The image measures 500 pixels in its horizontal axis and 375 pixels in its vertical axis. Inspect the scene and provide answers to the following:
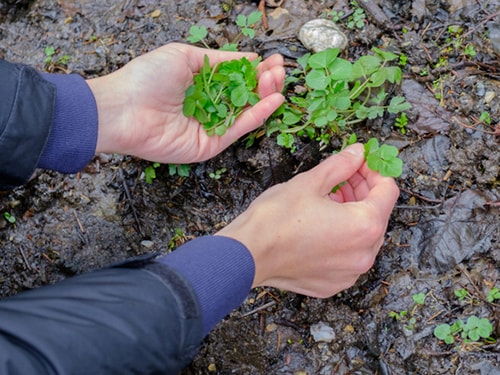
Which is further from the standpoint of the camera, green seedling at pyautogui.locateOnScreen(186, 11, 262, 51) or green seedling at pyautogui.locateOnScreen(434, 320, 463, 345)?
green seedling at pyautogui.locateOnScreen(186, 11, 262, 51)

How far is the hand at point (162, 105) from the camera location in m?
2.78

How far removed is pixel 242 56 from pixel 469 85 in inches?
50.7

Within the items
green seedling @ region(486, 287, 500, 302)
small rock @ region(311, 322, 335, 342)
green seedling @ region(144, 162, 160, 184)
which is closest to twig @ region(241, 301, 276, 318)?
small rock @ region(311, 322, 335, 342)

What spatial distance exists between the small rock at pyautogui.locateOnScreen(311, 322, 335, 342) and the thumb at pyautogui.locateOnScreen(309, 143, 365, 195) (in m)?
0.79

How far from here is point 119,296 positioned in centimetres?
199

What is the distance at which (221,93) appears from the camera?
288cm

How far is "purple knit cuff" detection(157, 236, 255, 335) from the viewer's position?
2.16 meters

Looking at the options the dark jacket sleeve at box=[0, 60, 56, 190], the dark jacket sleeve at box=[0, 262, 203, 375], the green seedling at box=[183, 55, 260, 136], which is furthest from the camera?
the green seedling at box=[183, 55, 260, 136]

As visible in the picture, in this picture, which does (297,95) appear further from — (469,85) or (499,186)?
(499,186)

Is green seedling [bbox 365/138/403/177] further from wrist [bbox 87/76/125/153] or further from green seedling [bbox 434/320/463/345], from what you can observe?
wrist [bbox 87/76/125/153]

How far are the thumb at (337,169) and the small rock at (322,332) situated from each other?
0.79 meters

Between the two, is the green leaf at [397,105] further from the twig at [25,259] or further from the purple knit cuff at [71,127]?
the twig at [25,259]

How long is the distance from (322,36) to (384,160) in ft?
3.03

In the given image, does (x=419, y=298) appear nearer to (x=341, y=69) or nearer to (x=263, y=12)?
(x=341, y=69)
